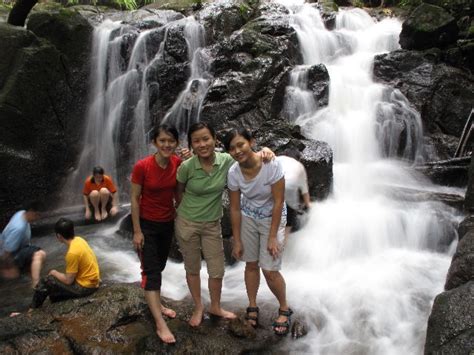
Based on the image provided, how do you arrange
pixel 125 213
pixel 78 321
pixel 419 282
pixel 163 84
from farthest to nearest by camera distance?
pixel 163 84 → pixel 125 213 → pixel 419 282 → pixel 78 321

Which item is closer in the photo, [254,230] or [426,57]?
[254,230]

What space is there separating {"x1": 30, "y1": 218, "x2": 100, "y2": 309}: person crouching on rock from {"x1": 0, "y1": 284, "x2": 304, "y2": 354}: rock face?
114 millimetres

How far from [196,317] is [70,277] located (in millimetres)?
1328

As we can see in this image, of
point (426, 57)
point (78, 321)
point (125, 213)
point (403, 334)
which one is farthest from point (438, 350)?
point (426, 57)

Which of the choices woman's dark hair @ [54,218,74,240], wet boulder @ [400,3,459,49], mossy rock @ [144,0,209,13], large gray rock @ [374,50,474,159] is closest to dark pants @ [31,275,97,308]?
woman's dark hair @ [54,218,74,240]

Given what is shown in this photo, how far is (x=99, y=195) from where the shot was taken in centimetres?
750

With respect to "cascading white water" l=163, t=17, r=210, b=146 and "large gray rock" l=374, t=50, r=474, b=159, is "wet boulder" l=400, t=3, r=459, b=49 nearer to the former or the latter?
"large gray rock" l=374, t=50, r=474, b=159

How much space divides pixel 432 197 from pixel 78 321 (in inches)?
239

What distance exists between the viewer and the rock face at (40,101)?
7.49 meters

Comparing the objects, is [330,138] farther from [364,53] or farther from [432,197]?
[364,53]

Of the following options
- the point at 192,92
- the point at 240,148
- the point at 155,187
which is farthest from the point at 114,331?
the point at 192,92

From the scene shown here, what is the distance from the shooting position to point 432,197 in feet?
23.0

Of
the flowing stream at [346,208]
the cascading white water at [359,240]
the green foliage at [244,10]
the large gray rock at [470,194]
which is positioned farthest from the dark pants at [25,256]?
the green foliage at [244,10]

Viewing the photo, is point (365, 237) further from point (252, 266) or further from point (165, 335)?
point (165, 335)
